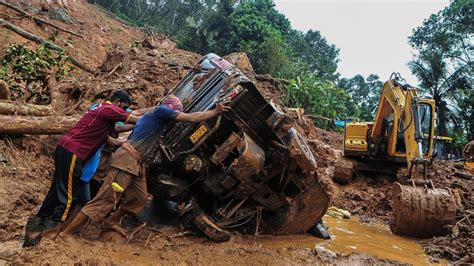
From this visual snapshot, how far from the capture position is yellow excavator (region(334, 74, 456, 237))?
571cm

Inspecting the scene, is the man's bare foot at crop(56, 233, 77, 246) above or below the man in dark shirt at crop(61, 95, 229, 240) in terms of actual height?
below

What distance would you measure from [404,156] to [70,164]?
750cm

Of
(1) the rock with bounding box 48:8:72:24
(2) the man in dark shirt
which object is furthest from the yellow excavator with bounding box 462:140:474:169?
(1) the rock with bounding box 48:8:72:24

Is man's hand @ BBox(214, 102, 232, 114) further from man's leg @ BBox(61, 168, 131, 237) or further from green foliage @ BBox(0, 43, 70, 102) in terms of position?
green foliage @ BBox(0, 43, 70, 102)

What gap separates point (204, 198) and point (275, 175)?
93 cm

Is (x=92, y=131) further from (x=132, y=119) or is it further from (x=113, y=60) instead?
(x=113, y=60)

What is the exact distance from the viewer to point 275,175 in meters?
4.95

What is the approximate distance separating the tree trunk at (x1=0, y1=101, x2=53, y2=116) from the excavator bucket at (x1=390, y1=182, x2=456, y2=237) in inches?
238

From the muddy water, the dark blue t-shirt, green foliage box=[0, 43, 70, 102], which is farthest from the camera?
green foliage box=[0, 43, 70, 102]

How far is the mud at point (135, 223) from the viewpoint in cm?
384

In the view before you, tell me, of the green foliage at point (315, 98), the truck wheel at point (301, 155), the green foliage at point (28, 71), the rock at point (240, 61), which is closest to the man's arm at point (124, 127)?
the truck wheel at point (301, 155)

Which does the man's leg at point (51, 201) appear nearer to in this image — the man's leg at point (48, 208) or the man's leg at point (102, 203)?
the man's leg at point (48, 208)

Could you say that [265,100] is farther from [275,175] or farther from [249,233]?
[249,233]

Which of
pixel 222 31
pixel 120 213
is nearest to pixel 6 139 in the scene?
pixel 120 213
